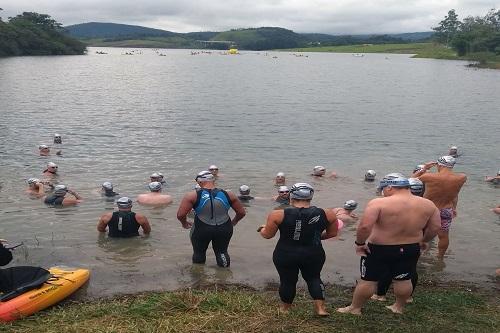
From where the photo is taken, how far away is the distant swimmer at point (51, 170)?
63.9 feet

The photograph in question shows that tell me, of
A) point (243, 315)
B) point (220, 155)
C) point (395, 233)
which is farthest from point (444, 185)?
point (220, 155)

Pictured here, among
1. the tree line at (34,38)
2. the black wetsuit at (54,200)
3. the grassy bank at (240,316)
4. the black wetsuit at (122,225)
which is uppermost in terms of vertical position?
the tree line at (34,38)

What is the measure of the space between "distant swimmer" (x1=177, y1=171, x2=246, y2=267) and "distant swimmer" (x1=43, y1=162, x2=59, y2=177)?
11.0 m

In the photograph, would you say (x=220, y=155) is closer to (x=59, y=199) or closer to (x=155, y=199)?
(x=155, y=199)

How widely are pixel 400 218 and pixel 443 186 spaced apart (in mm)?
3828

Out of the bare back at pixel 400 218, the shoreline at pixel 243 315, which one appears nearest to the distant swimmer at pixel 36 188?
the shoreline at pixel 243 315

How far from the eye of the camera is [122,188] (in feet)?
61.5

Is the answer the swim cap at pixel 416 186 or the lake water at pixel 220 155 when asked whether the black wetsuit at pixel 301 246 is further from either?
the swim cap at pixel 416 186

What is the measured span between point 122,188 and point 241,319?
12041 mm

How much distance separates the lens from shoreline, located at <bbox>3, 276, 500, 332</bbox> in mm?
7363

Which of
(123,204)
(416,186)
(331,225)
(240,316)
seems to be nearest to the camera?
(331,225)

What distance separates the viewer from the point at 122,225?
12.5 m

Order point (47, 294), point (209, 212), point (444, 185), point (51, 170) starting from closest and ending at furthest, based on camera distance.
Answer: point (47, 294)
point (209, 212)
point (444, 185)
point (51, 170)

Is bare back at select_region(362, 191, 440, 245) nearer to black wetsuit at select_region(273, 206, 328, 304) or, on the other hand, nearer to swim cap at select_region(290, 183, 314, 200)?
black wetsuit at select_region(273, 206, 328, 304)
